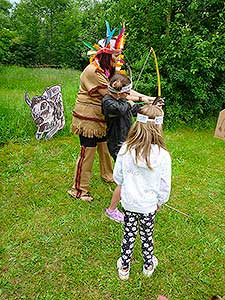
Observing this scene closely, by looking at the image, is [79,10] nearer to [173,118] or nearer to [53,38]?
[53,38]

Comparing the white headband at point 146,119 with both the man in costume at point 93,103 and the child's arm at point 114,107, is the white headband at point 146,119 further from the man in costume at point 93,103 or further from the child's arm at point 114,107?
the man in costume at point 93,103

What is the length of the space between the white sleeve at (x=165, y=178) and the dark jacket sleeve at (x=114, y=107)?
2.53 feet

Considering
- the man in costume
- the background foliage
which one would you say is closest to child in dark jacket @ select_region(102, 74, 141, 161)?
the man in costume

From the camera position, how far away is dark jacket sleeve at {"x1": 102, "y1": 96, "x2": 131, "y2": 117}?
9.49 ft

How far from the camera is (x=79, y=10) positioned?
17500mm

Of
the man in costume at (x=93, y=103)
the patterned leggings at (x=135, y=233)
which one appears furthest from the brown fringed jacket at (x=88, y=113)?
the patterned leggings at (x=135, y=233)

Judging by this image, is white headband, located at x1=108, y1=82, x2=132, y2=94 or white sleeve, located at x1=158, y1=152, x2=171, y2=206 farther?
white headband, located at x1=108, y1=82, x2=132, y2=94

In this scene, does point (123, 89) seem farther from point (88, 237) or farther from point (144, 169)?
point (88, 237)

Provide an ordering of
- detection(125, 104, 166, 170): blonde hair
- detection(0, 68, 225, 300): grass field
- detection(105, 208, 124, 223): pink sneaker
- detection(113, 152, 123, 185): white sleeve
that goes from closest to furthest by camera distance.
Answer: detection(125, 104, 166, 170): blonde hair < detection(113, 152, 123, 185): white sleeve < detection(0, 68, 225, 300): grass field < detection(105, 208, 124, 223): pink sneaker

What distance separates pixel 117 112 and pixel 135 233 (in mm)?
1003

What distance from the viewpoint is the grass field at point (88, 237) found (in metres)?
2.50

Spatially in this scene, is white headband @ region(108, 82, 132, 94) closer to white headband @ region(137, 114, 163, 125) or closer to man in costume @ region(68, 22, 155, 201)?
man in costume @ region(68, 22, 155, 201)

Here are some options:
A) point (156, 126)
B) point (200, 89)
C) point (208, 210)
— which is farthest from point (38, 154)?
point (200, 89)

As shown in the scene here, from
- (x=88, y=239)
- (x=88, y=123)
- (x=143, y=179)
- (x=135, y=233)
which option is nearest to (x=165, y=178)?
(x=143, y=179)
